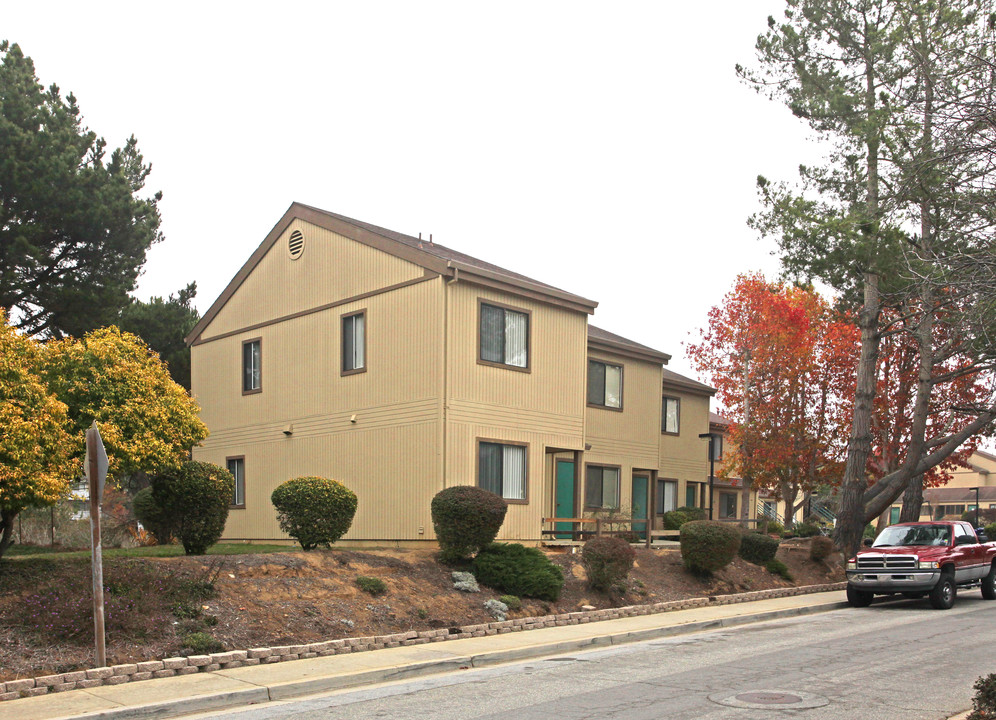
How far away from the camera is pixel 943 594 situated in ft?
67.5

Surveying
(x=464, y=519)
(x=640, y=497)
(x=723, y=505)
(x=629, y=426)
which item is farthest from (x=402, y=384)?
(x=723, y=505)

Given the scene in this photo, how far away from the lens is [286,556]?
16.7 meters

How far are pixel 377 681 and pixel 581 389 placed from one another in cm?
1401

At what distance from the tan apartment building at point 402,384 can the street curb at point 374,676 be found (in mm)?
6388

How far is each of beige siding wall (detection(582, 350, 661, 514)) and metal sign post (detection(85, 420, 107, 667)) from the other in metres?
18.9

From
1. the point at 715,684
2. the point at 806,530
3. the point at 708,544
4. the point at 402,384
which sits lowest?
the point at 806,530

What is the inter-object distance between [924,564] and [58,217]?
2616cm

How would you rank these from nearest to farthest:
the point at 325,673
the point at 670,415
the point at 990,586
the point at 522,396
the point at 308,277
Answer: the point at 325,673 → the point at 990,586 → the point at 522,396 → the point at 308,277 → the point at 670,415

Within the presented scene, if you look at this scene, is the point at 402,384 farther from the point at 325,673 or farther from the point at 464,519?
the point at 325,673

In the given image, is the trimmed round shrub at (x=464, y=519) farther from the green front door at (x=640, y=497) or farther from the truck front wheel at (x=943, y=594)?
the green front door at (x=640, y=497)

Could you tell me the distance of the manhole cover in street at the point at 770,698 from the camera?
10.3 m

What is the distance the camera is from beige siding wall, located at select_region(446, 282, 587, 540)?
72.0 feet

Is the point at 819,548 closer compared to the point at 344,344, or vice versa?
the point at 344,344

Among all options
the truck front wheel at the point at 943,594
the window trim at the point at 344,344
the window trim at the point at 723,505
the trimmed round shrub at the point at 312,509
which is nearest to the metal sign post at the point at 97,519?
the trimmed round shrub at the point at 312,509
